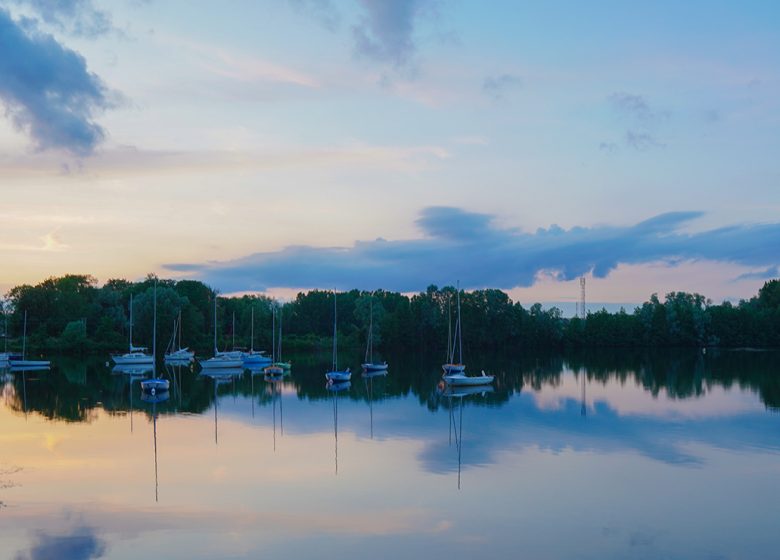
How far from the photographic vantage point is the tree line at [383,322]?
106m

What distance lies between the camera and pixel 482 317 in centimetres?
12825

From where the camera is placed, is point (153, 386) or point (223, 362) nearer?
point (153, 386)

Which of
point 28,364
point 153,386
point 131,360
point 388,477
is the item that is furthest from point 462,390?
point 28,364

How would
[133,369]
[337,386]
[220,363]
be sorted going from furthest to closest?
1. [220,363]
2. [133,369]
3. [337,386]

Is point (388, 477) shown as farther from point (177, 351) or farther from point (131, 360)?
point (177, 351)

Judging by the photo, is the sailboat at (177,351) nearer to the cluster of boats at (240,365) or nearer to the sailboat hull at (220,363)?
the cluster of boats at (240,365)

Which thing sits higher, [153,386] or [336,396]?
[153,386]

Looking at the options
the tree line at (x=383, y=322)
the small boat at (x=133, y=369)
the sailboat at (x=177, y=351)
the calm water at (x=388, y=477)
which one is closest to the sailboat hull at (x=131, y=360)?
the small boat at (x=133, y=369)

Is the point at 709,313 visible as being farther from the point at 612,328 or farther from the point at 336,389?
the point at 336,389

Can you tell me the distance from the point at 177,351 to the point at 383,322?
135 ft

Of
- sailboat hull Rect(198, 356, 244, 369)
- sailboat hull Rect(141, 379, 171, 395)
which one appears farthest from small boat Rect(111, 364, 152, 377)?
sailboat hull Rect(141, 379, 171, 395)

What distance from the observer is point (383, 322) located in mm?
131500

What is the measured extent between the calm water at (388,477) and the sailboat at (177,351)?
4099 cm

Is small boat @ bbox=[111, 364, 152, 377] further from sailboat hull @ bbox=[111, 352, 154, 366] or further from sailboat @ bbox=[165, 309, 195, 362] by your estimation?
sailboat @ bbox=[165, 309, 195, 362]
